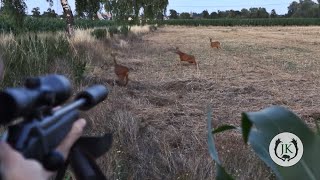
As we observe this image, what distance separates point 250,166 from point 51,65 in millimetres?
4308

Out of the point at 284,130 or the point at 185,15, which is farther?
the point at 185,15

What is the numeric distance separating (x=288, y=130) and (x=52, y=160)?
777 mm

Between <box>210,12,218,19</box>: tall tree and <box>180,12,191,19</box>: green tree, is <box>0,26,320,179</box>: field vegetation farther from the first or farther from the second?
<box>180,12,191,19</box>: green tree

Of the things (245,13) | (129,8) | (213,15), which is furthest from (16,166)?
(213,15)

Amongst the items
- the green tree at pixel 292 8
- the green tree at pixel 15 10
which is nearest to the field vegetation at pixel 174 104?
the green tree at pixel 15 10

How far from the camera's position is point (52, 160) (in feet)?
2.47

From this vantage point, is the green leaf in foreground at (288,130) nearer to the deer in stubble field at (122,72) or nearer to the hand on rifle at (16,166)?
the hand on rifle at (16,166)

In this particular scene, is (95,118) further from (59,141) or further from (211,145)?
(59,141)

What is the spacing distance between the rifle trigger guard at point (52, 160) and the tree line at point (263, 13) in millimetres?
89368

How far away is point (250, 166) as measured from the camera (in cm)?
312

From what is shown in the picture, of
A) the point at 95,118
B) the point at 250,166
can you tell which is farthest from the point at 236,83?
the point at 250,166

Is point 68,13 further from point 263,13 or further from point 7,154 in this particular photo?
point 263,13

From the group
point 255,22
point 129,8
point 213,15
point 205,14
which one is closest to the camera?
point 129,8

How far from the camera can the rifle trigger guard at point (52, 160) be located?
2.47 feet
